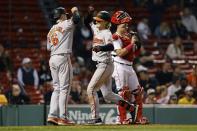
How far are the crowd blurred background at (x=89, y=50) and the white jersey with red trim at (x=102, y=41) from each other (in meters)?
4.48

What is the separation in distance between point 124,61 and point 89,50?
8635 millimetres

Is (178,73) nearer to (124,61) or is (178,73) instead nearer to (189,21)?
(189,21)

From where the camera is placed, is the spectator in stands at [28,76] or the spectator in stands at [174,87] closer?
the spectator in stands at [174,87]

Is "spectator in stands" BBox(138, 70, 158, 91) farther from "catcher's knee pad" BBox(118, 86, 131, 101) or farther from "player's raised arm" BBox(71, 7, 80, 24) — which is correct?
"player's raised arm" BBox(71, 7, 80, 24)

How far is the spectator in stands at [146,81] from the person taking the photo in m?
24.6

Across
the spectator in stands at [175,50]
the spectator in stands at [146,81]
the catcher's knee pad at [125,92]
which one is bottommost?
the spectator in stands at [146,81]

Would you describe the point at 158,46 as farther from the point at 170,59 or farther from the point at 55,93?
the point at 55,93

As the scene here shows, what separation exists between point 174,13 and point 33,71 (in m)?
7.62

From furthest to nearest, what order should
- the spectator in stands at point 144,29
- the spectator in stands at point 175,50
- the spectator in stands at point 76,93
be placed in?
the spectator in stands at point 144,29
the spectator in stands at point 175,50
the spectator in stands at point 76,93

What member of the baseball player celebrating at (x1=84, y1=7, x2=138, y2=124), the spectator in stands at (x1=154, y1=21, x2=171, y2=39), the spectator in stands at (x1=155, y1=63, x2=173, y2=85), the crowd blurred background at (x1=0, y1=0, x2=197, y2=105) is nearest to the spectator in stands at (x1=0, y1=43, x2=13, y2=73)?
the crowd blurred background at (x1=0, y1=0, x2=197, y2=105)

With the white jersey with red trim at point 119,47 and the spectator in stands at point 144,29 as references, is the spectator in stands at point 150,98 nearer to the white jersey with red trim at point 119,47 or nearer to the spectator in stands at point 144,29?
the white jersey with red trim at point 119,47

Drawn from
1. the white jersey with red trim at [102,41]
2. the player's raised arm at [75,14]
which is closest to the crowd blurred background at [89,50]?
the white jersey with red trim at [102,41]

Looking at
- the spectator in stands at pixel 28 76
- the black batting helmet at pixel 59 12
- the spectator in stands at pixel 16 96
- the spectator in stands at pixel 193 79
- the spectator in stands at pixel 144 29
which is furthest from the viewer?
the spectator in stands at pixel 144 29

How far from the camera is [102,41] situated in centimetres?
1778
